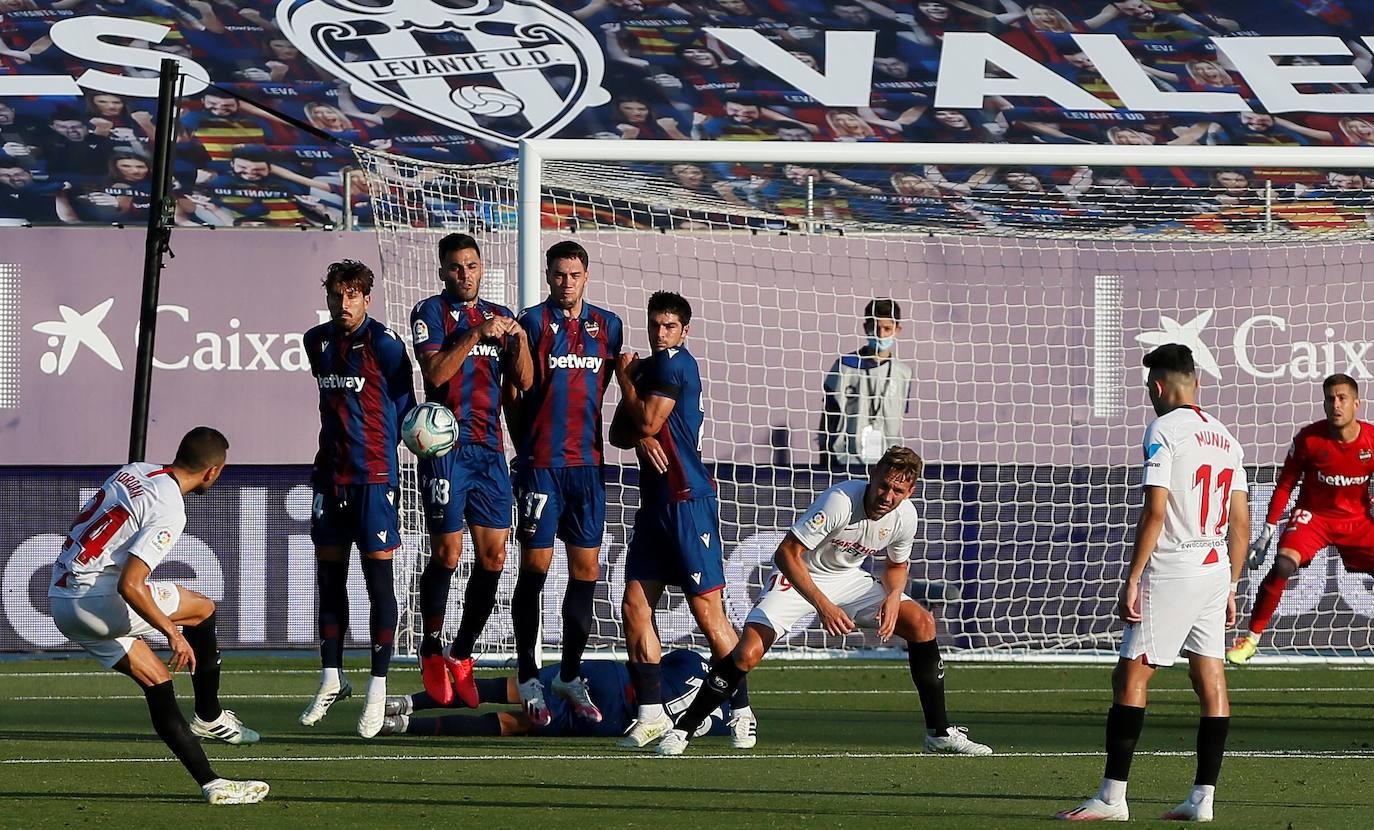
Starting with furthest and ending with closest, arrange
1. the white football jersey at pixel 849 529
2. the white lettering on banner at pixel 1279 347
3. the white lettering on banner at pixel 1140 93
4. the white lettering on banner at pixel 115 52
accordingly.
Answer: the white lettering on banner at pixel 1140 93 < the white lettering on banner at pixel 115 52 < the white lettering on banner at pixel 1279 347 < the white football jersey at pixel 849 529

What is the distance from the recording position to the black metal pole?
11.2 meters

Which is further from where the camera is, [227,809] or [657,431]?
[657,431]

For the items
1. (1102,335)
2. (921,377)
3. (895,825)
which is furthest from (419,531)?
(895,825)

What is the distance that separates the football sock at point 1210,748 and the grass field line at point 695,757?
1.76 meters

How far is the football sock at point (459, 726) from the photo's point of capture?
8312 millimetres

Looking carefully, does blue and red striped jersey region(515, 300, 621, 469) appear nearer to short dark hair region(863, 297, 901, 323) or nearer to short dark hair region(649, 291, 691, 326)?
short dark hair region(649, 291, 691, 326)

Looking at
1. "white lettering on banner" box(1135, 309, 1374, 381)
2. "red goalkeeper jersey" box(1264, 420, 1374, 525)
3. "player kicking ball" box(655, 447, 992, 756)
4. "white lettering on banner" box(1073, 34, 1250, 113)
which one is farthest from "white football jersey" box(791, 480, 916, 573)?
"white lettering on banner" box(1073, 34, 1250, 113)

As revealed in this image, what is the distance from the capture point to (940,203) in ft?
46.1

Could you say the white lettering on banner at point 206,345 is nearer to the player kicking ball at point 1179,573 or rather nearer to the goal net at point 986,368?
the goal net at point 986,368

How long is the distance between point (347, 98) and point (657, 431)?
10072mm

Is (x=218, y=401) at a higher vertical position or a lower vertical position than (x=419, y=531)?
higher

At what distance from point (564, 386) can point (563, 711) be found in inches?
60.0

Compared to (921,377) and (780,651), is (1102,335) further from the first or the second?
(780,651)

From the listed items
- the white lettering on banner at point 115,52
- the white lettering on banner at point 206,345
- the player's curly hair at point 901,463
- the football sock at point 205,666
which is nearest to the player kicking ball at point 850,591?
the player's curly hair at point 901,463
